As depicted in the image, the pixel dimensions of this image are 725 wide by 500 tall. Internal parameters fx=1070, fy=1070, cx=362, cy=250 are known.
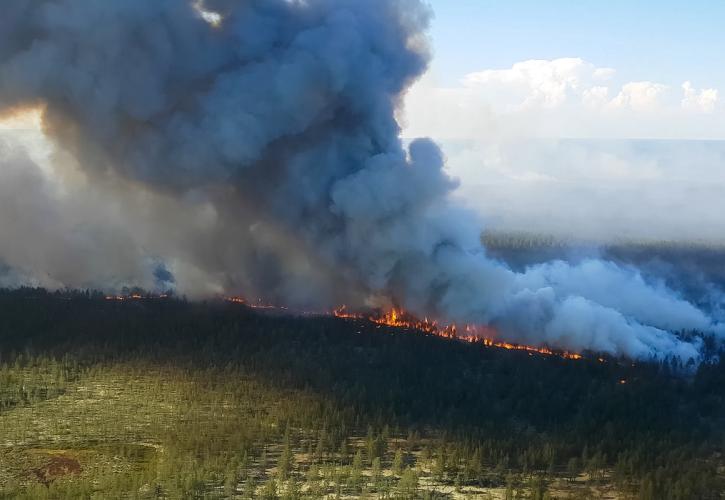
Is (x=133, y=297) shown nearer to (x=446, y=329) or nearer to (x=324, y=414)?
(x=446, y=329)

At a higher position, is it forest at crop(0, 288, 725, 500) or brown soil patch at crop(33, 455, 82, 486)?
forest at crop(0, 288, 725, 500)

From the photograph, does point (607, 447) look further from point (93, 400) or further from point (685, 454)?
point (93, 400)

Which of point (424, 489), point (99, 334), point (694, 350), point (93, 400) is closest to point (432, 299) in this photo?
point (694, 350)

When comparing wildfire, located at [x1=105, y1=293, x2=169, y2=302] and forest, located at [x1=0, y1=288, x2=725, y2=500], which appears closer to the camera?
forest, located at [x1=0, y1=288, x2=725, y2=500]

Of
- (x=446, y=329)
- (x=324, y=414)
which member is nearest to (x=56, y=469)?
(x=324, y=414)

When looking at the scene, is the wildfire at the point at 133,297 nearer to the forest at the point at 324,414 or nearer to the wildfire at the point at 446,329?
the forest at the point at 324,414

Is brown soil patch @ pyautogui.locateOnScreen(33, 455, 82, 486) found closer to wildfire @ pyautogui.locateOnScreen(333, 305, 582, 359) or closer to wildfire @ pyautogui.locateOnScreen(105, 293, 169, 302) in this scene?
wildfire @ pyautogui.locateOnScreen(333, 305, 582, 359)

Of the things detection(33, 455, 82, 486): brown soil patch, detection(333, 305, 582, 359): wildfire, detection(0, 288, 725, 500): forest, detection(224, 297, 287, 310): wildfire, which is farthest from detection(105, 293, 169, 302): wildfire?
detection(33, 455, 82, 486): brown soil patch

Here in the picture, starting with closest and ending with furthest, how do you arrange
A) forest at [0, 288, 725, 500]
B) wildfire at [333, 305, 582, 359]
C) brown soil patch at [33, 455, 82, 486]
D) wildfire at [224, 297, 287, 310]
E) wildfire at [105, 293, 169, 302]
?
forest at [0, 288, 725, 500] < brown soil patch at [33, 455, 82, 486] < wildfire at [333, 305, 582, 359] < wildfire at [224, 297, 287, 310] < wildfire at [105, 293, 169, 302]
